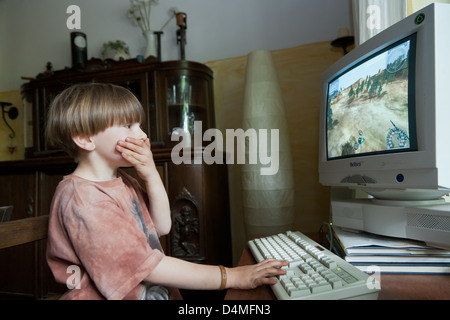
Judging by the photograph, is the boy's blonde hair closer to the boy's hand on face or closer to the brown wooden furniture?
the boy's hand on face

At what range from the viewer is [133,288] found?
1.91ft

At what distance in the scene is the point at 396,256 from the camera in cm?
63

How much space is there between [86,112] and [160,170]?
0.93m

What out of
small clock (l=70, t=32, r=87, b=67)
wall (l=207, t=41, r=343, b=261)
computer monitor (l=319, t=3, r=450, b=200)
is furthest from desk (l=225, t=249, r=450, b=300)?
small clock (l=70, t=32, r=87, b=67)

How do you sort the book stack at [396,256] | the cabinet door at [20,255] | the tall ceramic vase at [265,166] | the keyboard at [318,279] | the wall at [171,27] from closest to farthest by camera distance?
the keyboard at [318,279]
the book stack at [396,256]
the tall ceramic vase at [265,166]
the cabinet door at [20,255]
the wall at [171,27]

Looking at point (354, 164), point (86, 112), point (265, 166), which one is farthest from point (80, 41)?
point (354, 164)

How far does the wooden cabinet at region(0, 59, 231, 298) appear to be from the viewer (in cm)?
158

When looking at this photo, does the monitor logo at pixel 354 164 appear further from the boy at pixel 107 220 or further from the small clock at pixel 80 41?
the small clock at pixel 80 41

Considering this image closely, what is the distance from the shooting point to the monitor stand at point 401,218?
0.59 meters

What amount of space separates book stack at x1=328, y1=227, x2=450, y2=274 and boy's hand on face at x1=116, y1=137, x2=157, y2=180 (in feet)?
1.79

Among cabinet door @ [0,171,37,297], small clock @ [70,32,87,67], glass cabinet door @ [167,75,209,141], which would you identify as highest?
small clock @ [70,32,87,67]

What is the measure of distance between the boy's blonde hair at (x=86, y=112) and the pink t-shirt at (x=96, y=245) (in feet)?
0.40

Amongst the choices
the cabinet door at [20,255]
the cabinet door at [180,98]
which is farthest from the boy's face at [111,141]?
the cabinet door at [20,255]

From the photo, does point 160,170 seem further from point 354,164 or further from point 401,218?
point 401,218
